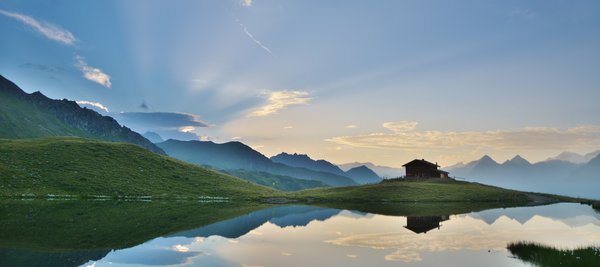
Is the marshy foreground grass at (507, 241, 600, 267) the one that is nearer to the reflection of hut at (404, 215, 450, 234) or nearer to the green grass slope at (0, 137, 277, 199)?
the reflection of hut at (404, 215, 450, 234)

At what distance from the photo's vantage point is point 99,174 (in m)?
129

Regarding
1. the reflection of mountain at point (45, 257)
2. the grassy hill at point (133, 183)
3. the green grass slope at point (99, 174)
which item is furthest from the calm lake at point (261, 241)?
the grassy hill at point (133, 183)

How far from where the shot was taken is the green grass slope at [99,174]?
110062mm

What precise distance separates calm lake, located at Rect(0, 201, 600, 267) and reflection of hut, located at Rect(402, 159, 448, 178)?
98.6m

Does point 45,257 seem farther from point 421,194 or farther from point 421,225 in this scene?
point 421,194

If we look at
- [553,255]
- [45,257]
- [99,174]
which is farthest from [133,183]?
[553,255]

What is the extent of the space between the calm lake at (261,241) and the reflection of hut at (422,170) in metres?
98.6

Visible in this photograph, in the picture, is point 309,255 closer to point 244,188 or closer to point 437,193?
point 437,193

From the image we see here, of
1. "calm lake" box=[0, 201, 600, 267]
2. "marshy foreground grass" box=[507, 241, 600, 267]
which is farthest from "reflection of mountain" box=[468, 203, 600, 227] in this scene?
"marshy foreground grass" box=[507, 241, 600, 267]

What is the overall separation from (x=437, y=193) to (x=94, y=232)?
335 ft

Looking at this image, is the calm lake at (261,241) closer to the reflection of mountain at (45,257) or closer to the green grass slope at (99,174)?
the reflection of mountain at (45,257)

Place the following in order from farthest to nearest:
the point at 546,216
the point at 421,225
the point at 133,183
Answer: the point at 133,183 < the point at 546,216 < the point at 421,225

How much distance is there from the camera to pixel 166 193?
121625 mm

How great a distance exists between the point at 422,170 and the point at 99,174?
4750 inches
